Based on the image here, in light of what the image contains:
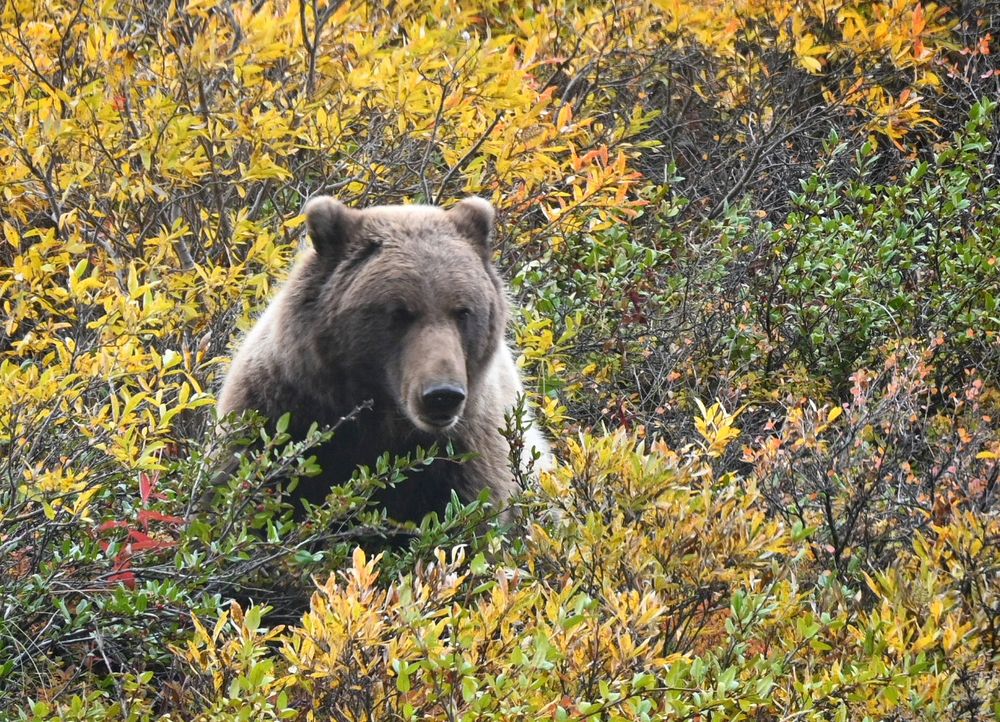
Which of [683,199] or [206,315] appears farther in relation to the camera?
[683,199]

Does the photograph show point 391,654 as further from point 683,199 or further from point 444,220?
point 683,199

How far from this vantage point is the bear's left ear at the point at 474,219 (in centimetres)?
494

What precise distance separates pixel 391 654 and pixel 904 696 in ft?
3.68

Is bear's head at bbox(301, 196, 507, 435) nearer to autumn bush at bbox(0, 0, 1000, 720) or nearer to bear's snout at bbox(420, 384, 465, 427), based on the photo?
bear's snout at bbox(420, 384, 465, 427)

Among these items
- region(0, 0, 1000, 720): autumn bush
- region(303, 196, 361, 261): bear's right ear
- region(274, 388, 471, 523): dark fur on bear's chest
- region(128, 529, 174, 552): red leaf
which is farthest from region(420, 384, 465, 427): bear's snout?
region(128, 529, 174, 552): red leaf

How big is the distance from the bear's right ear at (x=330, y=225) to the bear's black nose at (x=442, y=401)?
0.76 m

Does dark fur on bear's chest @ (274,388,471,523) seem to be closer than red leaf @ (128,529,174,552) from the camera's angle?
No

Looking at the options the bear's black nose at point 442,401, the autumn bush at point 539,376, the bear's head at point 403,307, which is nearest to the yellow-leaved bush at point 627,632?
the autumn bush at point 539,376

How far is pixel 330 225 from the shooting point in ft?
15.7

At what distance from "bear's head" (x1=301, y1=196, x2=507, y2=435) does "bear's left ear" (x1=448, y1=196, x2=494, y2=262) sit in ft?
0.06

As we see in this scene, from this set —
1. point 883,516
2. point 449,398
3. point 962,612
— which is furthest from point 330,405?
point 962,612

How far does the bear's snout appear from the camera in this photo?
4.36 m

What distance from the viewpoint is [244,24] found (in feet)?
16.8

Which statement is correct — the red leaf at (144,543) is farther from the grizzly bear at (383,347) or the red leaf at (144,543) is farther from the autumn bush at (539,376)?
the grizzly bear at (383,347)
